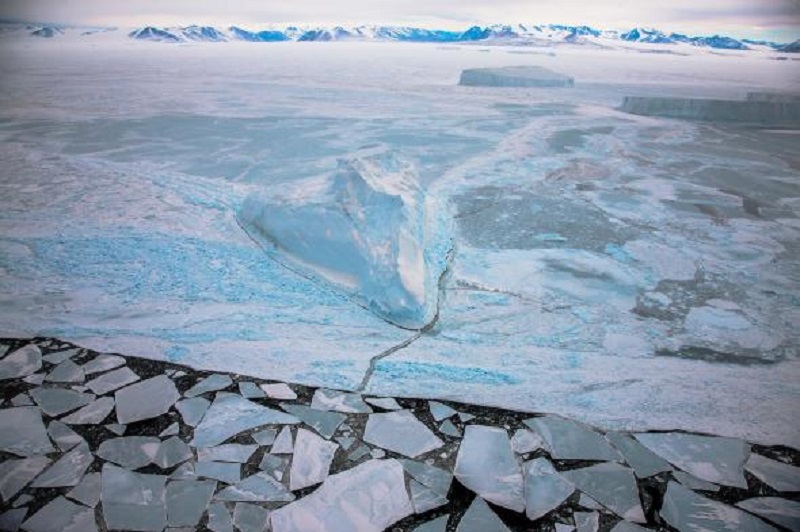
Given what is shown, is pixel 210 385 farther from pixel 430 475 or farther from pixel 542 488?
pixel 542 488

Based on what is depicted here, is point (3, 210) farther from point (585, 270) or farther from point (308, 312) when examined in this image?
point (585, 270)

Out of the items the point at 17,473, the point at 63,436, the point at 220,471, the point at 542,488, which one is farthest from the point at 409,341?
the point at 17,473

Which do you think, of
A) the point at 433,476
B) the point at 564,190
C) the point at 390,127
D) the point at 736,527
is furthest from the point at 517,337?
the point at 390,127

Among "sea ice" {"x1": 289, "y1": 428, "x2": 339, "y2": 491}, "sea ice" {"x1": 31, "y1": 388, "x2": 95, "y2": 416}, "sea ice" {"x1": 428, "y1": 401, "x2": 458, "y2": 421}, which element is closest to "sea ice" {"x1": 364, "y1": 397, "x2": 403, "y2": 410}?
"sea ice" {"x1": 428, "y1": 401, "x2": 458, "y2": 421}

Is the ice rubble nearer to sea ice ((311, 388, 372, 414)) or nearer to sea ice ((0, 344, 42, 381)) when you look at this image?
sea ice ((311, 388, 372, 414))

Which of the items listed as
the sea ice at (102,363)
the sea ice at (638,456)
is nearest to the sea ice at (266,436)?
the sea ice at (102,363)

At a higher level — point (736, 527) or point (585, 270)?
point (585, 270)

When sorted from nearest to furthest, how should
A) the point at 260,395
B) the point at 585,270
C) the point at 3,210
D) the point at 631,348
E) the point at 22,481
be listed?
the point at 22,481 → the point at 260,395 → the point at 631,348 → the point at 585,270 → the point at 3,210
